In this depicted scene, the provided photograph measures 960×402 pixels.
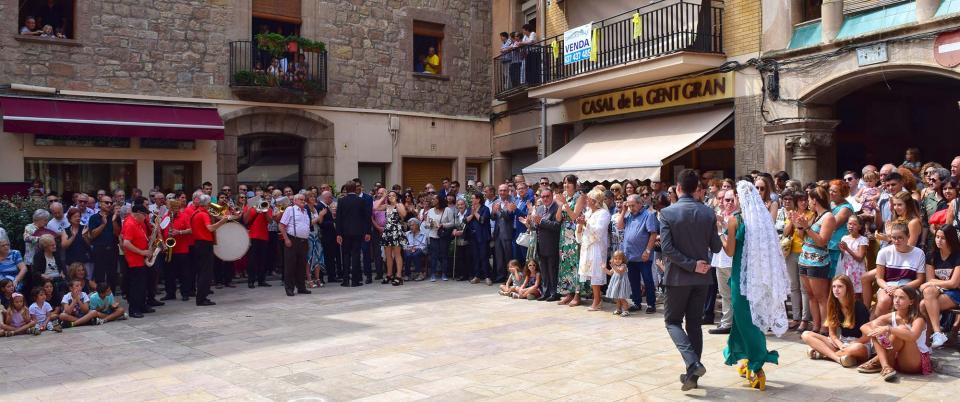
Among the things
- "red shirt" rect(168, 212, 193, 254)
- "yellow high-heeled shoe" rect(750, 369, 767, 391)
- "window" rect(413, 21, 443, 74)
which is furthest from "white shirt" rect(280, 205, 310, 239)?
"window" rect(413, 21, 443, 74)

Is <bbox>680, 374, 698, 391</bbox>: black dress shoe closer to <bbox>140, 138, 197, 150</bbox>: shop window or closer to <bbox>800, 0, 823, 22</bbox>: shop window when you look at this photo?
<bbox>800, 0, 823, 22</bbox>: shop window

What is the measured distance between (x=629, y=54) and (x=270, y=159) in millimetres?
9050

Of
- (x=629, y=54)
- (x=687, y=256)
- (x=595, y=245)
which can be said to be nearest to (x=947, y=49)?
(x=595, y=245)

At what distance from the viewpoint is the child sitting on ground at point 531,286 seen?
452 inches

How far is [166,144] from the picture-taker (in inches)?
669

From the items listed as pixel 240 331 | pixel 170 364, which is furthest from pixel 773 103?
pixel 170 364

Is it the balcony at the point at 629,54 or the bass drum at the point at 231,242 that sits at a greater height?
the balcony at the point at 629,54

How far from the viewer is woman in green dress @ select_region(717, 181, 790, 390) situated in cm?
621

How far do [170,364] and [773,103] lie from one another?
35.5ft

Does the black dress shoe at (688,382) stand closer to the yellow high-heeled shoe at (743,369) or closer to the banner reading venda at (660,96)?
the yellow high-heeled shoe at (743,369)

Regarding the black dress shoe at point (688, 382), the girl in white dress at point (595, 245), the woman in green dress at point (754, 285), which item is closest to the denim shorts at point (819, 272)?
the woman in green dress at point (754, 285)

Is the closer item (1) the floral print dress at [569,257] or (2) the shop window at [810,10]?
(1) the floral print dress at [569,257]

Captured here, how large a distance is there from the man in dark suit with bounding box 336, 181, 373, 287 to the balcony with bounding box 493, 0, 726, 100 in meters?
6.14

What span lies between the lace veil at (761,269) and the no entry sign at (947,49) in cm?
664
